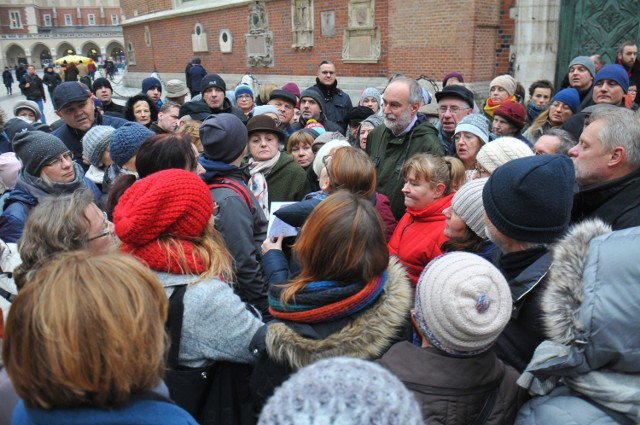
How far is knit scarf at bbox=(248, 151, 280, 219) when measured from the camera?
335cm

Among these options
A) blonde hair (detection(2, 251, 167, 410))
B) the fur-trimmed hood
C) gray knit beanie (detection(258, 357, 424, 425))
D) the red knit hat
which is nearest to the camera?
gray knit beanie (detection(258, 357, 424, 425))

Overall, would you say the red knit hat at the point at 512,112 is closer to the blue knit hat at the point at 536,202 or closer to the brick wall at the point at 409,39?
the blue knit hat at the point at 536,202

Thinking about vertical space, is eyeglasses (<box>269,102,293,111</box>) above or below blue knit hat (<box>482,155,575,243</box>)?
above

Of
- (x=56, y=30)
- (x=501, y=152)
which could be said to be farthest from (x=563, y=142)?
(x=56, y=30)

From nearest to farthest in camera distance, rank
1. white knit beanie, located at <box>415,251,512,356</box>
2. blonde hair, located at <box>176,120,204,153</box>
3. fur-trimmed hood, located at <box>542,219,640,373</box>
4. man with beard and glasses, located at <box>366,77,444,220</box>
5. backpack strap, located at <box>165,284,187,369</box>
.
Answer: fur-trimmed hood, located at <box>542,219,640,373</box>, white knit beanie, located at <box>415,251,512,356</box>, backpack strap, located at <box>165,284,187,369</box>, man with beard and glasses, located at <box>366,77,444,220</box>, blonde hair, located at <box>176,120,204,153</box>

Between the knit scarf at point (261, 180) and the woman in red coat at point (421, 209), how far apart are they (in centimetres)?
95

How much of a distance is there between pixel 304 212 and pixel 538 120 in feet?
11.5

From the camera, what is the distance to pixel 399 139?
3.77m

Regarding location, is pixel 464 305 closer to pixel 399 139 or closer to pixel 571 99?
pixel 399 139

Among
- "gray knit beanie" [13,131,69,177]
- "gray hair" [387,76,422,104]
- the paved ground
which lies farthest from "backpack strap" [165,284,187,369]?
the paved ground

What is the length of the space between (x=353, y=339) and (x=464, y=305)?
42 cm

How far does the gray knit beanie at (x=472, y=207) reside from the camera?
232 centimetres

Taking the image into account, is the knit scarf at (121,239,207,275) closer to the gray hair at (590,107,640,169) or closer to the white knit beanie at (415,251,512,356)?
the white knit beanie at (415,251,512,356)

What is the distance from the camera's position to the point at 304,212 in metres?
2.46
